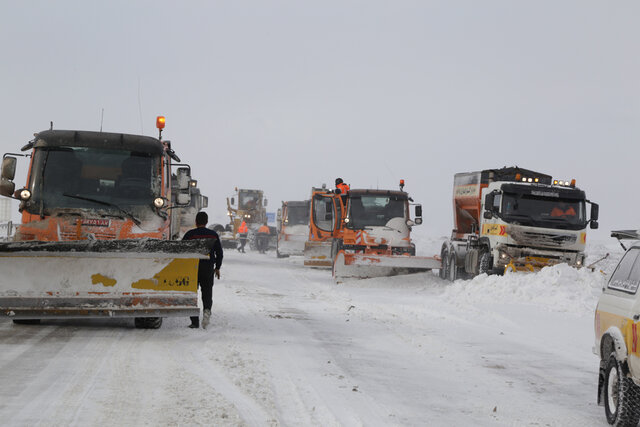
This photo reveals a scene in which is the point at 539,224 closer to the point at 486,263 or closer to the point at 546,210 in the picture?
the point at 546,210

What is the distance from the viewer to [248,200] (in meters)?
48.5

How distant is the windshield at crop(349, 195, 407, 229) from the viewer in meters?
23.6

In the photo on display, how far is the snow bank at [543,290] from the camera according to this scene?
52.5ft

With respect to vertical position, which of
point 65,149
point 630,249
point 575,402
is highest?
point 65,149

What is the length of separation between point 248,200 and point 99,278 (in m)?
38.9

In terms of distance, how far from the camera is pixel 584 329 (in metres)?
12.7

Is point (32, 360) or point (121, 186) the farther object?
point (121, 186)

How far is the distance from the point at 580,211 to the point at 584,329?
814cm

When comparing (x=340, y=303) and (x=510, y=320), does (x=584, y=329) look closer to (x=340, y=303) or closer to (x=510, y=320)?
(x=510, y=320)

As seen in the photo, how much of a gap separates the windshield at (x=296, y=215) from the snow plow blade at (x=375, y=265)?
1391 centimetres

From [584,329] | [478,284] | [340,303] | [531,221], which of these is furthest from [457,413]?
[531,221]

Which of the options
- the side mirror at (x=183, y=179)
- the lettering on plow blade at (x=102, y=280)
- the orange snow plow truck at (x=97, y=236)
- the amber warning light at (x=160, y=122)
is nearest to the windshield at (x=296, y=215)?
the amber warning light at (x=160, y=122)

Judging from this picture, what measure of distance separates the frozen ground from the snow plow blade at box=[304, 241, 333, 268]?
11.8 meters

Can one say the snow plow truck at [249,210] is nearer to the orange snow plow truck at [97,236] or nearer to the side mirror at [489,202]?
the side mirror at [489,202]
